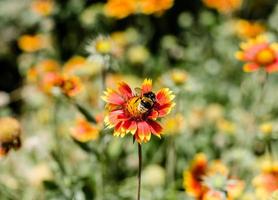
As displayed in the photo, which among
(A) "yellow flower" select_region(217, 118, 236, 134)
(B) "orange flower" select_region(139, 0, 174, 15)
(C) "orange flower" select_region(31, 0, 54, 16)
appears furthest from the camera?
(C) "orange flower" select_region(31, 0, 54, 16)

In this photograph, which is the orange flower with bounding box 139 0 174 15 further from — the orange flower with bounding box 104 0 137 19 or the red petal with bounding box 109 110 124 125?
the red petal with bounding box 109 110 124 125

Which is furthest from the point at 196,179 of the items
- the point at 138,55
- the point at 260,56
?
the point at 138,55

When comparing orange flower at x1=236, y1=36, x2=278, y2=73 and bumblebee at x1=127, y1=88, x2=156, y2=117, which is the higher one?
orange flower at x1=236, y1=36, x2=278, y2=73

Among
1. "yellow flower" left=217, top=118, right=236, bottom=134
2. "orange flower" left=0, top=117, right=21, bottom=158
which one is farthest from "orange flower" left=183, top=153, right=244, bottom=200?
"orange flower" left=0, top=117, right=21, bottom=158

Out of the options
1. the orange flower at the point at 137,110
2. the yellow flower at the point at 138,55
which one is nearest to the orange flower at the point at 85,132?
the orange flower at the point at 137,110

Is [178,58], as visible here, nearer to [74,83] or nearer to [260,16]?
[260,16]

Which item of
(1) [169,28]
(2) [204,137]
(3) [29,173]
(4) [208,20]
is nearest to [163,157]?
(2) [204,137]
